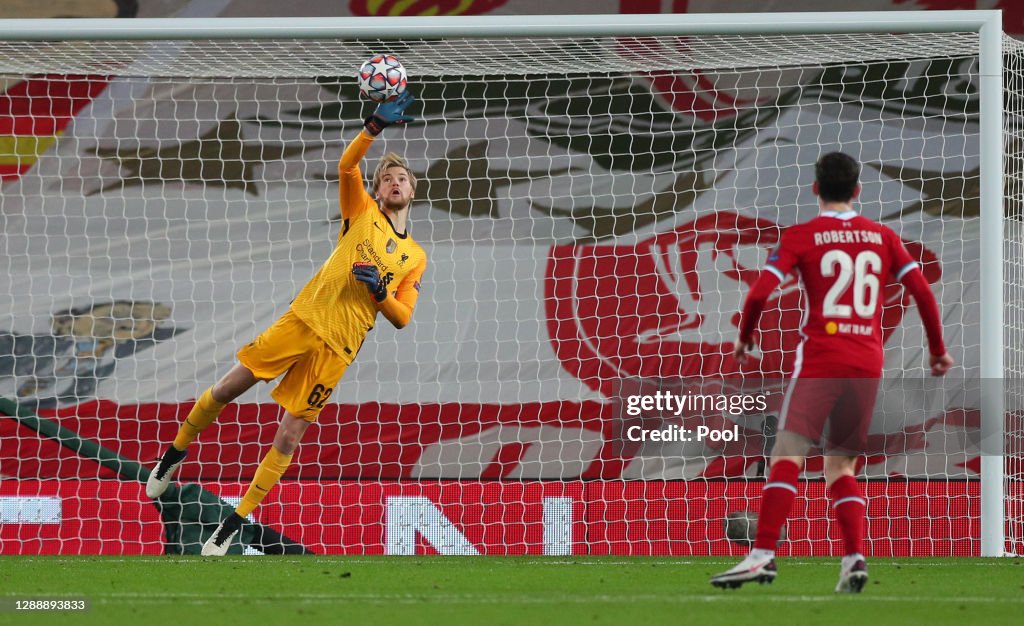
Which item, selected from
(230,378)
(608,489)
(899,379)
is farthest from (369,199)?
(899,379)

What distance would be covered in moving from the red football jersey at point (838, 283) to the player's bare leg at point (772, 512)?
266mm

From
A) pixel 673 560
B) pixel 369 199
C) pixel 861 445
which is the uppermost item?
pixel 369 199

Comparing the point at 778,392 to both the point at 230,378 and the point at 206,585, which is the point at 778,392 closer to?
the point at 230,378

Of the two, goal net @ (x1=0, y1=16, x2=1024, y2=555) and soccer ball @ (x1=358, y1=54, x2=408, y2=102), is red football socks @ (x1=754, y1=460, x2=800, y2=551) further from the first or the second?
goal net @ (x1=0, y1=16, x2=1024, y2=555)

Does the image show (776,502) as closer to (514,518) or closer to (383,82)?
(383,82)

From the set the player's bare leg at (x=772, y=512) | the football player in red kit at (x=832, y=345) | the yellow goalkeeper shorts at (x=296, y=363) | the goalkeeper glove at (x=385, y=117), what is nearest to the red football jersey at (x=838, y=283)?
the football player in red kit at (x=832, y=345)

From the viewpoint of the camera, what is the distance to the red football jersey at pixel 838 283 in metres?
4.09

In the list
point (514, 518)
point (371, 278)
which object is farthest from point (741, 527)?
Answer: point (371, 278)

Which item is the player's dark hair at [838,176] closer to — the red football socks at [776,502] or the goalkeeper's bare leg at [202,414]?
the red football socks at [776,502]

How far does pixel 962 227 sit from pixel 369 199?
447 centimetres

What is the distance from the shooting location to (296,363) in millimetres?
5973

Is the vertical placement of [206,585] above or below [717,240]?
below

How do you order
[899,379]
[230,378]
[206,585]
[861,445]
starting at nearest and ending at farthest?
[861,445] → [206,585] → [230,378] → [899,379]

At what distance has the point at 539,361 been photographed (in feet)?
27.9
